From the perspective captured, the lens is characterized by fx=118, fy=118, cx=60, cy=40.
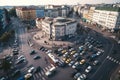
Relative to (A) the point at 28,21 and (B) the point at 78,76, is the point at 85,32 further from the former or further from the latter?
(A) the point at 28,21

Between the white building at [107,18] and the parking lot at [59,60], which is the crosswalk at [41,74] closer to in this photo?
the parking lot at [59,60]

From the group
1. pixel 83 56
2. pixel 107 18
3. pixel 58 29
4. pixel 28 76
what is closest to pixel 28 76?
pixel 28 76

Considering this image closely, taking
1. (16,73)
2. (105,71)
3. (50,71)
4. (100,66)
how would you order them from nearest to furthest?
(16,73)
(105,71)
(50,71)
(100,66)

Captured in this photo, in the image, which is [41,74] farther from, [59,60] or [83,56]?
[83,56]

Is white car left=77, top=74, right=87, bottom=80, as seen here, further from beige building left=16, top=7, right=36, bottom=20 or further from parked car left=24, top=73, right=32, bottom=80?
beige building left=16, top=7, right=36, bottom=20

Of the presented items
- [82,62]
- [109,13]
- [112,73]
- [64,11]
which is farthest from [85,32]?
[64,11]

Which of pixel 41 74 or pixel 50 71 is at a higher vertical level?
pixel 50 71
